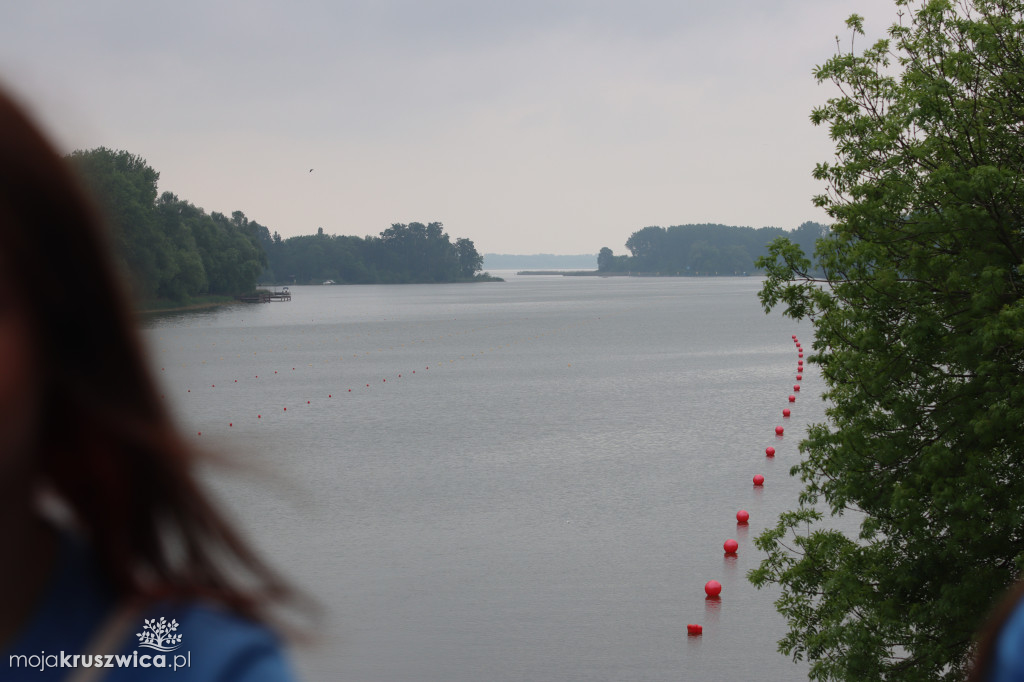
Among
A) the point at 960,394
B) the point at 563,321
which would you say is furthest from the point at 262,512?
the point at 563,321

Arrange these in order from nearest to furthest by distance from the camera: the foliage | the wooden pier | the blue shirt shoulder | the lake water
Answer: the blue shirt shoulder, the lake water, the foliage, the wooden pier

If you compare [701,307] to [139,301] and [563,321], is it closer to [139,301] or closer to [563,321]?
[563,321]

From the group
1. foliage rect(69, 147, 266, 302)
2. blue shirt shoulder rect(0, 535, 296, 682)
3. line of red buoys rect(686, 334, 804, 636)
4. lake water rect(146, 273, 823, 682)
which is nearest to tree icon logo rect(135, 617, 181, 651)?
blue shirt shoulder rect(0, 535, 296, 682)

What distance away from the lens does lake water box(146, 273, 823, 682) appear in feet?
52.1

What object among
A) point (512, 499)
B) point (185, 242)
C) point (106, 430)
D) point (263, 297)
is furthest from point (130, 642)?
point (263, 297)

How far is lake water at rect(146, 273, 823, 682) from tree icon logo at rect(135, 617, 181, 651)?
0.58 feet

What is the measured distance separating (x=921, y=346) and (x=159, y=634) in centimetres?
1203

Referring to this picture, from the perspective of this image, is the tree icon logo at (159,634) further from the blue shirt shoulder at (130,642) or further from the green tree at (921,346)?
the green tree at (921,346)

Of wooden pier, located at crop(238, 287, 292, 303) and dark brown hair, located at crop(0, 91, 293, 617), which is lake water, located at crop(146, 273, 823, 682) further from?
wooden pier, located at crop(238, 287, 292, 303)

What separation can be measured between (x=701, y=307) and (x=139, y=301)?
115876mm

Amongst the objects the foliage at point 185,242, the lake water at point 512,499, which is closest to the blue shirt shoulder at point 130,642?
the lake water at point 512,499

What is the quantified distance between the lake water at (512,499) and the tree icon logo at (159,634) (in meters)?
0.18

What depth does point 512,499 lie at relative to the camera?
83.3 feet

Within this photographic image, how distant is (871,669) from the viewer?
11.8 m
